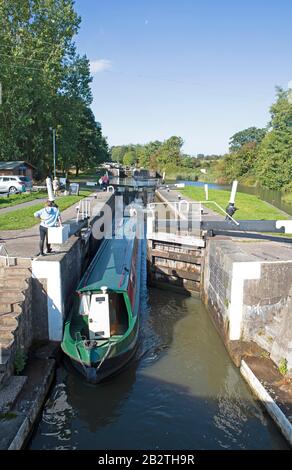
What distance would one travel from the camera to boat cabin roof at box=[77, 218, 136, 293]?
34.4 feet

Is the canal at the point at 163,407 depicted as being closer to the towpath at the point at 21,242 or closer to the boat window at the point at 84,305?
the boat window at the point at 84,305

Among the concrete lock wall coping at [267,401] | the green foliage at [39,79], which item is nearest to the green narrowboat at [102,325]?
the concrete lock wall coping at [267,401]

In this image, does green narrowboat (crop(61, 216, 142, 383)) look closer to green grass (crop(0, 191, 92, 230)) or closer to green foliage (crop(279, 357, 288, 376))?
green foliage (crop(279, 357, 288, 376))

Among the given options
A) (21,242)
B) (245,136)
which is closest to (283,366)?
(21,242)

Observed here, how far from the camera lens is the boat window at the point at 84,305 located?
981cm

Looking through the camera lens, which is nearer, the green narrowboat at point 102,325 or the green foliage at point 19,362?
the green foliage at point 19,362

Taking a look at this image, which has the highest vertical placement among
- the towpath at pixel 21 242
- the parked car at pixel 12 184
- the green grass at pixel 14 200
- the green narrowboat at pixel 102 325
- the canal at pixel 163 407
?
the parked car at pixel 12 184

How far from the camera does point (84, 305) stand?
9.90 metres

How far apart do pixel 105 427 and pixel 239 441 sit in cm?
279

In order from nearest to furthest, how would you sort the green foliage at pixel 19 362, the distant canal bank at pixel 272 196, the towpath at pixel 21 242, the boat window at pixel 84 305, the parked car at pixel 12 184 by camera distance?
the green foliage at pixel 19 362 → the boat window at pixel 84 305 → the towpath at pixel 21 242 → the parked car at pixel 12 184 → the distant canal bank at pixel 272 196

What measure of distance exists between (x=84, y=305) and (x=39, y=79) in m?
31.2
